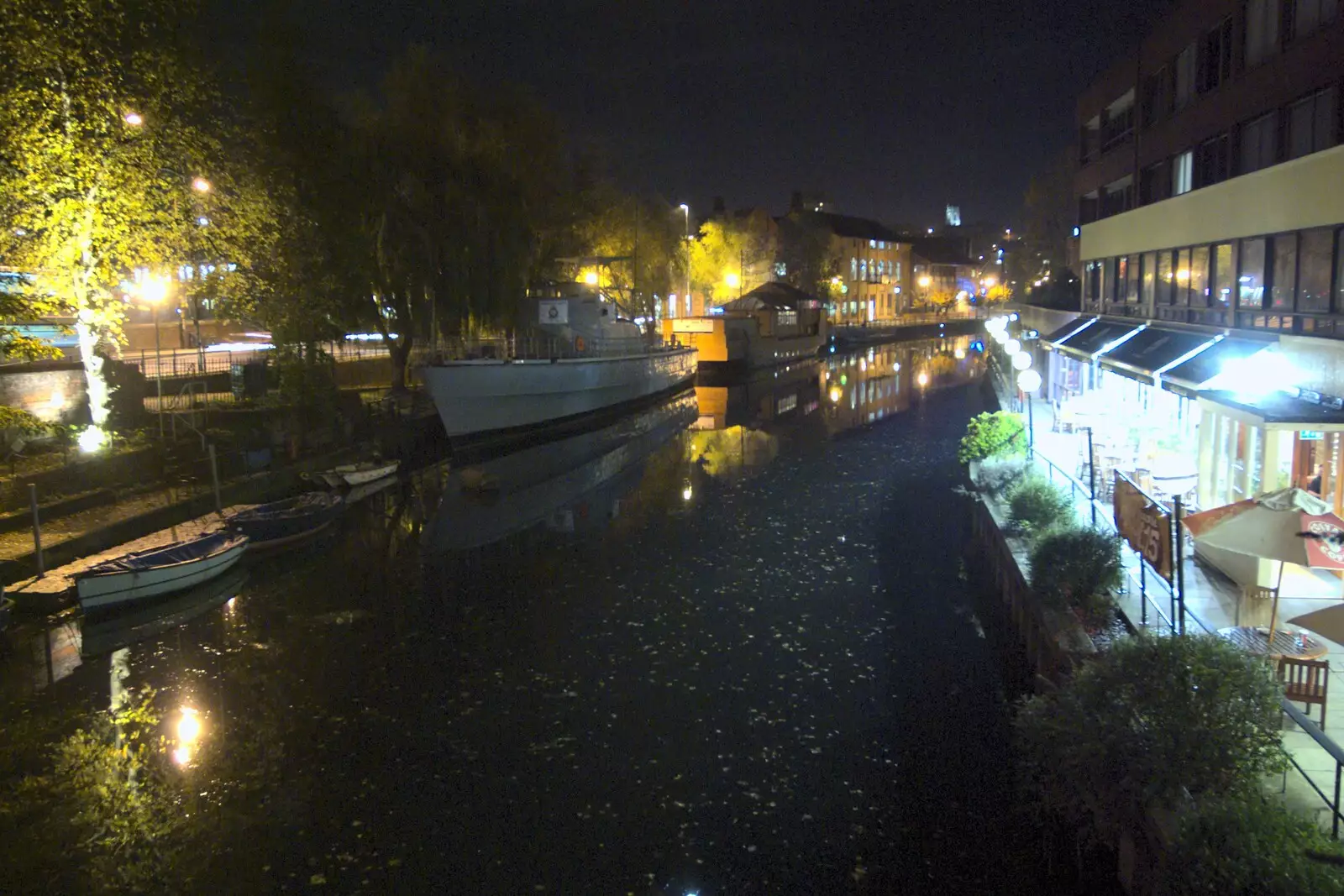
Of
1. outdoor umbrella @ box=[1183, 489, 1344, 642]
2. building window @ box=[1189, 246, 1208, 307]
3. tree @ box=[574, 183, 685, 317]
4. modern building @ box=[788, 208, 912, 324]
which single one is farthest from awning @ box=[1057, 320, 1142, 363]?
modern building @ box=[788, 208, 912, 324]

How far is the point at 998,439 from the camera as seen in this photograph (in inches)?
781

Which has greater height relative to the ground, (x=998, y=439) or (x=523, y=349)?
(x=523, y=349)

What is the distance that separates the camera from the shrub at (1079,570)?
1016 cm

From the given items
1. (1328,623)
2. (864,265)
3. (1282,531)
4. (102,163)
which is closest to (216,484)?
(102,163)

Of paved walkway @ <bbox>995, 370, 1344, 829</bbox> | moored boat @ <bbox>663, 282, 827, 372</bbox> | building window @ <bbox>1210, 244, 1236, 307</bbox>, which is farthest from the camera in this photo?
moored boat @ <bbox>663, 282, 827, 372</bbox>

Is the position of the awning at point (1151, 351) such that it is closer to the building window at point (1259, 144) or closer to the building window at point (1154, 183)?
the building window at point (1259, 144)

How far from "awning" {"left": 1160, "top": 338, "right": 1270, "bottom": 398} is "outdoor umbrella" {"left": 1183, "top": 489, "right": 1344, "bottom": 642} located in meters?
5.18

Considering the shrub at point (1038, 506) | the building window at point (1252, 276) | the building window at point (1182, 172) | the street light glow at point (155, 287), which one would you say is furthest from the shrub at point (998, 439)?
the street light glow at point (155, 287)

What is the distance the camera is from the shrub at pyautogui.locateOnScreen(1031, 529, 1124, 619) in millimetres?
10164

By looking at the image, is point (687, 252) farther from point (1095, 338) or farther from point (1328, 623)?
point (1328, 623)

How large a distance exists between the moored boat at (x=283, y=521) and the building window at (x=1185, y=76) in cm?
2072

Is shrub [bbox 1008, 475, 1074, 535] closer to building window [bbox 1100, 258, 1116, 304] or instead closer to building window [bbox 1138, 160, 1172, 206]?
building window [bbox 1138, 160, 1172, 206]

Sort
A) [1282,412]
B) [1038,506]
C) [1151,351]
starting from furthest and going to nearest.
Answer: [1151,351] < [1038,506] < [1282,412]

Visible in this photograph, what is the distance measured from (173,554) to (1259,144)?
20.0 metres
